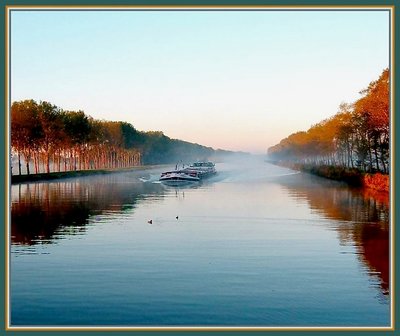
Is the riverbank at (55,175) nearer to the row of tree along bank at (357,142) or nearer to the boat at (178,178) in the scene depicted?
the boat at (178,178)

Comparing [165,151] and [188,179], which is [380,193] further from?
[165,151]

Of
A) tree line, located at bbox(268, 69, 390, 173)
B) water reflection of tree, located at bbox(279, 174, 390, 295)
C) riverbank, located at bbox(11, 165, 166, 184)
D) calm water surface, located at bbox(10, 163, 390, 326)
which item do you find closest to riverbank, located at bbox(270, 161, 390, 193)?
tree line, located at bbox(268, 69, 390, 173)

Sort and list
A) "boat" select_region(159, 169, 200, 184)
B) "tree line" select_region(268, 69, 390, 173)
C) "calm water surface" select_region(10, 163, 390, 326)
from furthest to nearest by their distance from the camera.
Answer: "boat" select_region(159, 169, 200, 184)
"tree line" select_region(268, 69, 390, 173)
"calm water surface" select_region(10, 163, 390, 326)

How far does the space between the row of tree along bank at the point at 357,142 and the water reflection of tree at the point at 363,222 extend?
5.61 meters

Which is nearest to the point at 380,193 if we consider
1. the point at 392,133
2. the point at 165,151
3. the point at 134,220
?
the point at 134,220

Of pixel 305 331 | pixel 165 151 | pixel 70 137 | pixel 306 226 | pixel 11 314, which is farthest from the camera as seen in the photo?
pixel 165 151

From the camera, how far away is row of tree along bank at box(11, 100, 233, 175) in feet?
249

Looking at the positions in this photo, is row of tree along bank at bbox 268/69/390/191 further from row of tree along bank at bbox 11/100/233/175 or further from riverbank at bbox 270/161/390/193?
row of tree along bank at bbox 11/100/233/175

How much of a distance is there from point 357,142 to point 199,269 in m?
56.3

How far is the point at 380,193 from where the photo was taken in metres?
56.1

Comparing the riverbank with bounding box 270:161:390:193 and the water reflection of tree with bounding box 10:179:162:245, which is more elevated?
the riverbank with bounding box 270:161:390:193

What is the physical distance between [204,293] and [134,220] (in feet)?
56.9

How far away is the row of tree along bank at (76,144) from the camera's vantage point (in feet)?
249

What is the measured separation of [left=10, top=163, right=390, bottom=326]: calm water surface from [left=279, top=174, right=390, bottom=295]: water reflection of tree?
10 cm
